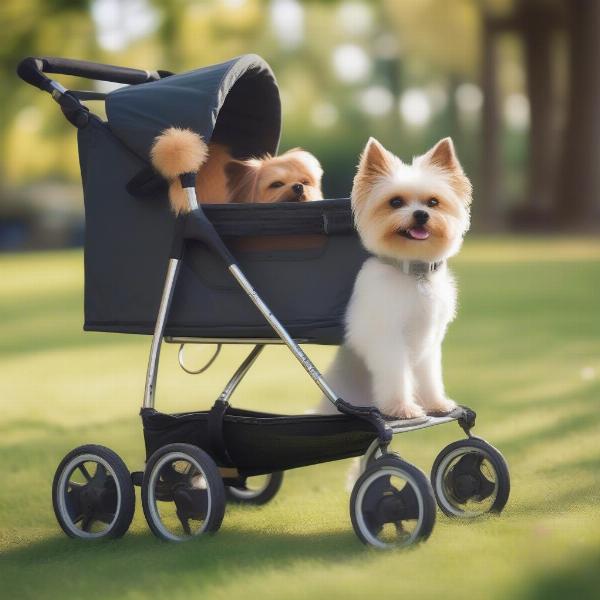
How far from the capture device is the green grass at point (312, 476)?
326 centimetres

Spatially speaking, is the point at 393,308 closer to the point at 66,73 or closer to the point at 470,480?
the point at 470,480

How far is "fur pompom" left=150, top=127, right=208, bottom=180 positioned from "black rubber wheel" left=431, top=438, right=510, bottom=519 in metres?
1.29

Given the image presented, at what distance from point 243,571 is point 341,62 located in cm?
3229

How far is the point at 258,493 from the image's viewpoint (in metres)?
4.60

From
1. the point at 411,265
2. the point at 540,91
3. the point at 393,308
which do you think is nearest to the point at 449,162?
the point at 411,265

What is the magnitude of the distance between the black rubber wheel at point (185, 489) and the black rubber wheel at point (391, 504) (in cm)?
45

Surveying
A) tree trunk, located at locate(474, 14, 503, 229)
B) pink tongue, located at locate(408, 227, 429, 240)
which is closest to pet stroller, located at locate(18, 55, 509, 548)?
pink tongue, located at locate(408, 227, 429, 240)

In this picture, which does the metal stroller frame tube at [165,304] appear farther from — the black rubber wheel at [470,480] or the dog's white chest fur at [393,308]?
the black rubber wheel at [470,480]

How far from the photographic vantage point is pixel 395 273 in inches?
144

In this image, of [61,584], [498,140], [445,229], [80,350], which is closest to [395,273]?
[445,229]

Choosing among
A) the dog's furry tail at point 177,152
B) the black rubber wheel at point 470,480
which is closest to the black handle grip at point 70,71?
the dog's furry tail at point 177,152

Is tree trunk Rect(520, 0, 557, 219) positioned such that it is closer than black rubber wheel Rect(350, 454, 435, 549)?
No

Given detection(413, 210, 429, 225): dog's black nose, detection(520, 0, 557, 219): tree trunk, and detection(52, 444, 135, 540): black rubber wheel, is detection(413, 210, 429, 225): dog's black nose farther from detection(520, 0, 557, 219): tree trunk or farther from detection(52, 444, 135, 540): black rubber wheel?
detection(520, 0, 557, 219): tree trunk

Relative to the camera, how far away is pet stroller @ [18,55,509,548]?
3.71 meters
